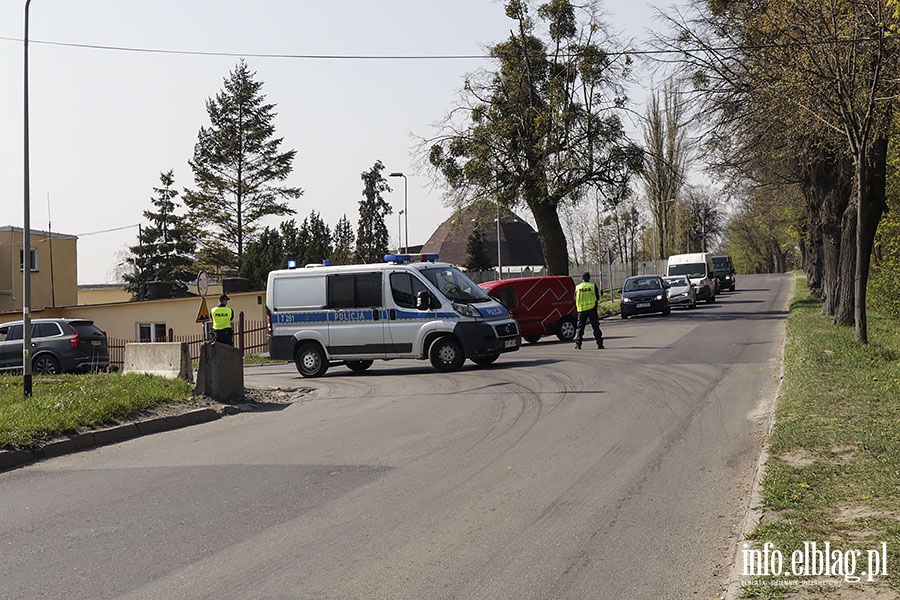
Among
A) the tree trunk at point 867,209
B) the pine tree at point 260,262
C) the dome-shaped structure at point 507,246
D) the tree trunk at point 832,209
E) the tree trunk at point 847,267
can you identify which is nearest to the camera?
the tree trunk at point 867,209

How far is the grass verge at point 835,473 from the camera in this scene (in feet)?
18.1

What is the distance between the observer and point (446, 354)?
A: 787 inches

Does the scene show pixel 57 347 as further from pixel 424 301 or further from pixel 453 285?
pixel 453 285

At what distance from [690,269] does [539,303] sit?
81.1ft

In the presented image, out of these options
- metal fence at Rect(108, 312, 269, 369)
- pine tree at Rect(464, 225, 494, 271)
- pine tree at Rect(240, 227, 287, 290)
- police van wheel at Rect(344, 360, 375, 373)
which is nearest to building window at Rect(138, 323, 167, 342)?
metal fence at Rect(108, 312, 269, 369)

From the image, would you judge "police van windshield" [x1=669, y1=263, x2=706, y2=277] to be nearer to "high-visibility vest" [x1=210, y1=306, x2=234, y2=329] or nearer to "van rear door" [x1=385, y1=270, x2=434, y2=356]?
"high-visibility vest" [x1=210, y1=306, x2=234, y2=329]

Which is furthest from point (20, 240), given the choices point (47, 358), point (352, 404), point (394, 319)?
point (352, 404)

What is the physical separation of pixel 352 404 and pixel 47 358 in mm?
14168

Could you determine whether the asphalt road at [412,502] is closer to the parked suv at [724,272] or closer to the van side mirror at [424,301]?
the van side mirror at [424,301]

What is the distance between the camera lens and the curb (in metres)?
10.8

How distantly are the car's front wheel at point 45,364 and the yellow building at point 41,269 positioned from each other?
2293cm

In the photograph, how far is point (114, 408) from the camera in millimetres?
13156

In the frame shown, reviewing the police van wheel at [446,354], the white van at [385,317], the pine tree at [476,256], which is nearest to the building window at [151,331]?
the white van at [385,317]

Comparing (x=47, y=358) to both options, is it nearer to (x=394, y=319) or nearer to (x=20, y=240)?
(x=394, y=319)
